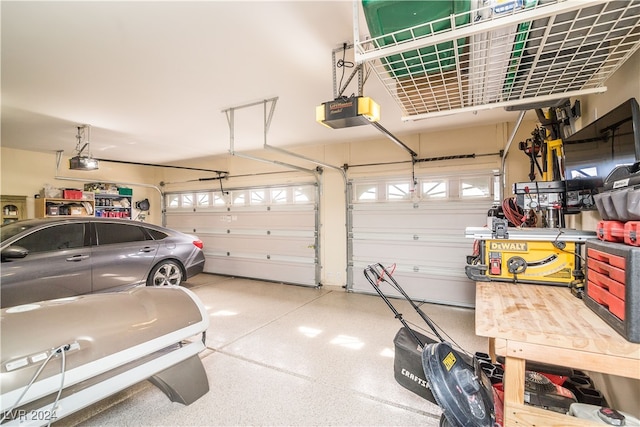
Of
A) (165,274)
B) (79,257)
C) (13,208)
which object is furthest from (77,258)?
(13,208)

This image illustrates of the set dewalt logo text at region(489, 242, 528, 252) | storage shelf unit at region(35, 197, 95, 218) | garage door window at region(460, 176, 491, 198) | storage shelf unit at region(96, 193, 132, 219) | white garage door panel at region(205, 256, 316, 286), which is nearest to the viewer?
dewalt logo text at region(489, 242, 528, 252)

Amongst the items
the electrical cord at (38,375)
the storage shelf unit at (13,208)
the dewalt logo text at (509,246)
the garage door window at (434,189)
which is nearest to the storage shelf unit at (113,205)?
the storage shelf unit at (13,208)

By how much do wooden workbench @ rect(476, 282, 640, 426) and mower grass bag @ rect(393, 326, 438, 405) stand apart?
893 millimetres

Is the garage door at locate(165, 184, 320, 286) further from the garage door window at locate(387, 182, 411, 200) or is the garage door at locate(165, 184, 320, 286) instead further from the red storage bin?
the red storage bin

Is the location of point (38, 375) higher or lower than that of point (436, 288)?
higher

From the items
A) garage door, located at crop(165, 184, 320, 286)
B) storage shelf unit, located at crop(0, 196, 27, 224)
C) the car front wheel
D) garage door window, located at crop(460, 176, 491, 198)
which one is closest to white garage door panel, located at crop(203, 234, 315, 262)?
garage door, located at crop(165, 184, 320, 286)

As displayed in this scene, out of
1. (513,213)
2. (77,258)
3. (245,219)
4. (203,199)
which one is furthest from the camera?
(203,199)

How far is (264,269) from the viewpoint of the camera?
19.9 feet

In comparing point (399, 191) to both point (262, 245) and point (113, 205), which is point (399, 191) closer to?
point (262, 245)

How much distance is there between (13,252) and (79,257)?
2.13 feet

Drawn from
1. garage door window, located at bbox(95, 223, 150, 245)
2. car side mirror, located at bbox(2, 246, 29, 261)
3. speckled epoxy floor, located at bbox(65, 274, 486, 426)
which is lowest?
speckled epoxy floor, located at bbox(65, 274, 486, 426)

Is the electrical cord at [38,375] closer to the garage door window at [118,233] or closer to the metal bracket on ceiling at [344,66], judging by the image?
the metal bracket on ceiling at [344,66]

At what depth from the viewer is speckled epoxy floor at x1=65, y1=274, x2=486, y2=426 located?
1.88 metres

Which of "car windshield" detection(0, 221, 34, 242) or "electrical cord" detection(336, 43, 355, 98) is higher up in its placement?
"electrical cord" detection(336, 43, 355, 98)
